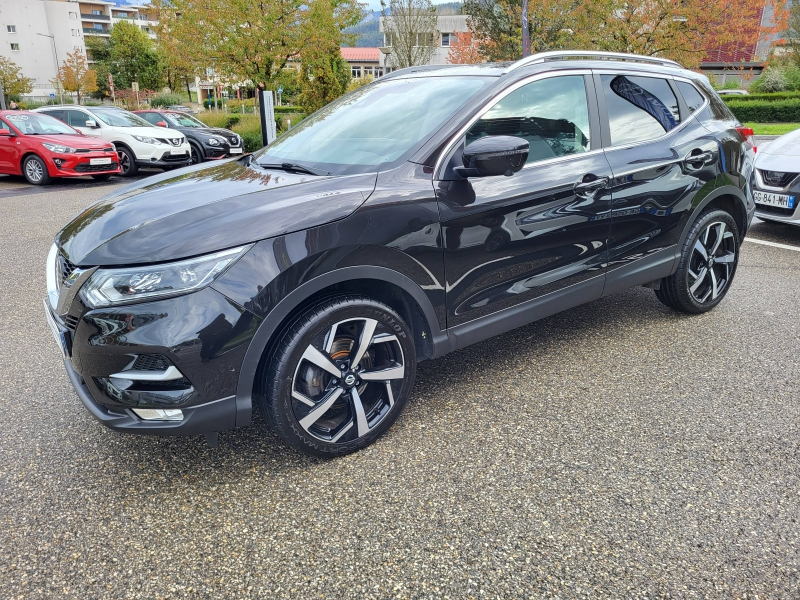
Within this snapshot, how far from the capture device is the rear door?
11.8 feet

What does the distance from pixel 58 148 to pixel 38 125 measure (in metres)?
1.25

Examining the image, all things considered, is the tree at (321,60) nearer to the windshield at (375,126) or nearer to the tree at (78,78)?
the windshield at (375,126)

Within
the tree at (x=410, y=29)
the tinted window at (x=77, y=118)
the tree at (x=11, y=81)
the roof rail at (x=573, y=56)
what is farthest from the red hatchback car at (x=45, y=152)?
the tree at (x=11, y=81)

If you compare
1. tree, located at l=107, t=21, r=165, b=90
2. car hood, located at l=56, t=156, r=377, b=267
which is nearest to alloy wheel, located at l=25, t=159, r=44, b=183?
car hood, located at l=56, t=156, r=377, b=267

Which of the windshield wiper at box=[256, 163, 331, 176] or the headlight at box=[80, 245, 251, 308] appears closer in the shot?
the headlight at box=[80, 245, 251, 308]

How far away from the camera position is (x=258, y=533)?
2326mm

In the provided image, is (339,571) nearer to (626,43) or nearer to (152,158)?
(152,158)

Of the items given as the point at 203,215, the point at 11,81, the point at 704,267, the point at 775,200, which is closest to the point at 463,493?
the point at 203,215

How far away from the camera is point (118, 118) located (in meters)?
14.2

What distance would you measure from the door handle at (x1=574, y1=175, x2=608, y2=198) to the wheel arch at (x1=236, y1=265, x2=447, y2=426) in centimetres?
112

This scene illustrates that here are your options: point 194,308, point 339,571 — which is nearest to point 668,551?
point 339,571

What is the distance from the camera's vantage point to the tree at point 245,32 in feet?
60.3

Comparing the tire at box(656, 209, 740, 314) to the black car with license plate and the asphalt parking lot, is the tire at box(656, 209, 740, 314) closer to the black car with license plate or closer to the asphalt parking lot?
the asphalt parking lot

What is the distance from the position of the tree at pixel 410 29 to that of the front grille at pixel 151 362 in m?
38.5
